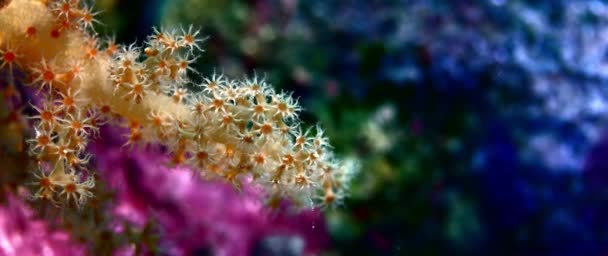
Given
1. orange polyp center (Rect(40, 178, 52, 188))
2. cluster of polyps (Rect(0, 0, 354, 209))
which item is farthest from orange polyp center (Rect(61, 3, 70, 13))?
orange polyp center (Rect(40, 178, 52, 188))

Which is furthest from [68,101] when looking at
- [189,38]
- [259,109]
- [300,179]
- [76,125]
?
[300,179]

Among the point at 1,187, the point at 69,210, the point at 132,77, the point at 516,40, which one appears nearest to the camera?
the point at 132,77

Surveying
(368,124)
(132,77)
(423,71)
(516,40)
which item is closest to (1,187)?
(132,77)

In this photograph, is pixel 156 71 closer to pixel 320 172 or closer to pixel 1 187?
pixel 320 172

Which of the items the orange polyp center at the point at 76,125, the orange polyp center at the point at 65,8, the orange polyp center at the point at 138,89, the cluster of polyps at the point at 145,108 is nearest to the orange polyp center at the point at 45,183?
the cluster of polyps at the point at 145,108

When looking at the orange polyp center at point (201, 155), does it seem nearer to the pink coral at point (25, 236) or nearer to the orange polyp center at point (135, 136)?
the orange polyp center at point (135, 136)

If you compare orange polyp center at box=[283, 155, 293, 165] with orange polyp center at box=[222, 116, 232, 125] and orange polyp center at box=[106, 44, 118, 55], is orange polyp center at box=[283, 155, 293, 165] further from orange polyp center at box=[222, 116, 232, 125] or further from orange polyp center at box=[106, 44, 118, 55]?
orange polyp center at box=[106, 44, 118, 55]

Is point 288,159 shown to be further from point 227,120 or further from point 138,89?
point 138,89
